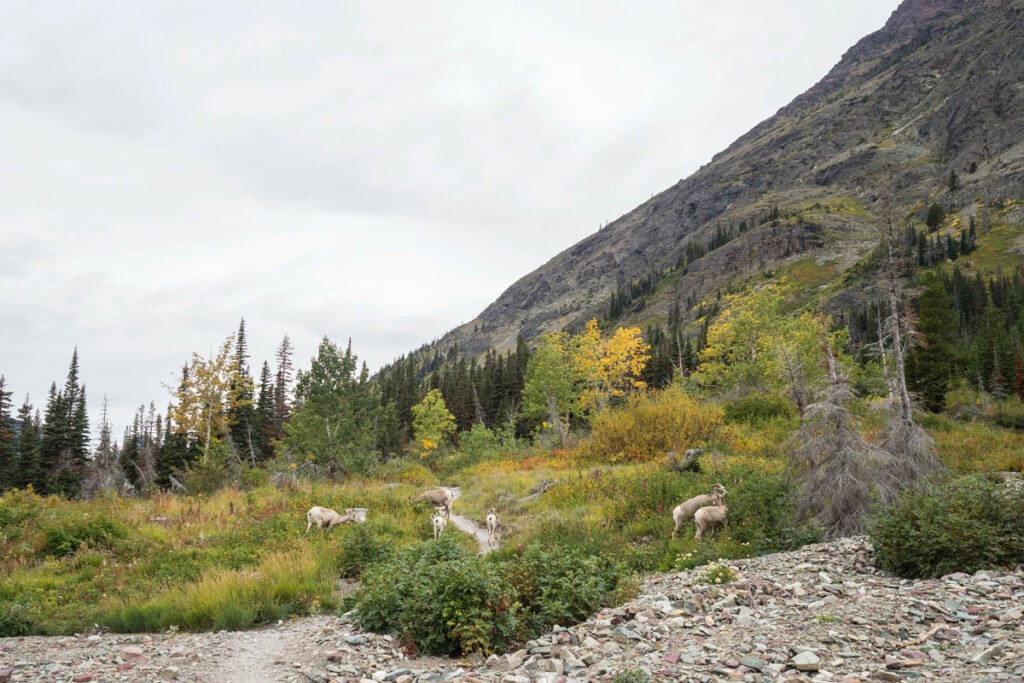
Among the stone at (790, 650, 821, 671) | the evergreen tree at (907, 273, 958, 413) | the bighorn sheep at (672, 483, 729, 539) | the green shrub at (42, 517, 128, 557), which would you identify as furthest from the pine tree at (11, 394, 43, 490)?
the evergreen tree at (907, 273, 958, 413)

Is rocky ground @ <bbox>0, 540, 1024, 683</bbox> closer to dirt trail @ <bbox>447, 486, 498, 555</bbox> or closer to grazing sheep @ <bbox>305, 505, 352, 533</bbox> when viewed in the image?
dirt trail @ <bbox>447, 486, 498, 555</bbox>

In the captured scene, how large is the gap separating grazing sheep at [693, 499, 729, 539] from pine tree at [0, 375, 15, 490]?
166 feet

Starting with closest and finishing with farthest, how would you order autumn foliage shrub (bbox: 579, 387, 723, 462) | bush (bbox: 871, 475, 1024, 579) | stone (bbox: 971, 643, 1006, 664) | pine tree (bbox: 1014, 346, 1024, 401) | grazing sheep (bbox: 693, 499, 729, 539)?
stone (bbox: 971, 643, 1006, 664), bush (bbox: 871, 475, 1024, 579), grazing sheep (bbox: 693, 499, 729, 539), autumn foliage shrub (bbox: 579, 387, 723, 462), pine tree (bbox: 1014, 346, 1024, 401)

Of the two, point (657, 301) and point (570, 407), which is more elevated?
point (657, 301)

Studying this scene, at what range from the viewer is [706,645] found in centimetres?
517

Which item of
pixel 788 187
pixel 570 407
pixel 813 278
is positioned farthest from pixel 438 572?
pixel 788 187

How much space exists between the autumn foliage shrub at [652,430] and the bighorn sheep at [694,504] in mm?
10553

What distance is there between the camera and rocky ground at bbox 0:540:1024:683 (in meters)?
4.41

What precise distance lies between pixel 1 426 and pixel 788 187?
215274 mm

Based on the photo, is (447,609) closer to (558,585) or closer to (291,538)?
(558,585)

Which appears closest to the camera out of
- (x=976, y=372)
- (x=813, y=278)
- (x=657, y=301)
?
(x=976, y=372)

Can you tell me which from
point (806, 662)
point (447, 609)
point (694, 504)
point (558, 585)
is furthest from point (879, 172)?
point (447, 609)

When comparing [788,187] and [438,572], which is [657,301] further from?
[438,572]

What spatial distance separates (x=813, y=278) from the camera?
11462 cm
